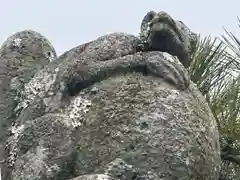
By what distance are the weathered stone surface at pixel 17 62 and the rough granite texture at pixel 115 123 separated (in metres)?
0.10

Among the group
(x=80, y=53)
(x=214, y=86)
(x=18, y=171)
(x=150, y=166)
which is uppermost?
(x=80, y=53)

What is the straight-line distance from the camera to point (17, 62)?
7.30 ft

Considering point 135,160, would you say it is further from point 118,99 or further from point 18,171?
point 18,171

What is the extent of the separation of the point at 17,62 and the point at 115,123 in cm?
58

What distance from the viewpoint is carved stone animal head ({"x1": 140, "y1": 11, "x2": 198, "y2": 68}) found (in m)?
1.95

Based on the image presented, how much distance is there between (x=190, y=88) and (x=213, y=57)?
1796 mm

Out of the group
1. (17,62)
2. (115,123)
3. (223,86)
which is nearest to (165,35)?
(115,123)

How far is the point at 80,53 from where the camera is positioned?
2.04 metres

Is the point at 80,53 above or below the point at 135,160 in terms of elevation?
above

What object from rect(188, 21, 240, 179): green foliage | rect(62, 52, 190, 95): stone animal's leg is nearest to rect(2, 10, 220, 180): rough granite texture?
rect(62, 52, 190, 95): stone animal's leg

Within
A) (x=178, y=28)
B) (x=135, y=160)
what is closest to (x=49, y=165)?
(x=135, y=160)

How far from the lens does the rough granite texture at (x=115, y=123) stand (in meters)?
1.71

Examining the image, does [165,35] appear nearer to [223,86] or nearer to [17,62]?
[17,62]

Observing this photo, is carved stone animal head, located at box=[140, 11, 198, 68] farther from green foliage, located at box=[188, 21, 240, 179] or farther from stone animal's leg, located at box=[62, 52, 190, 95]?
green foliage, located at box=[188, 21, 240, 179]
